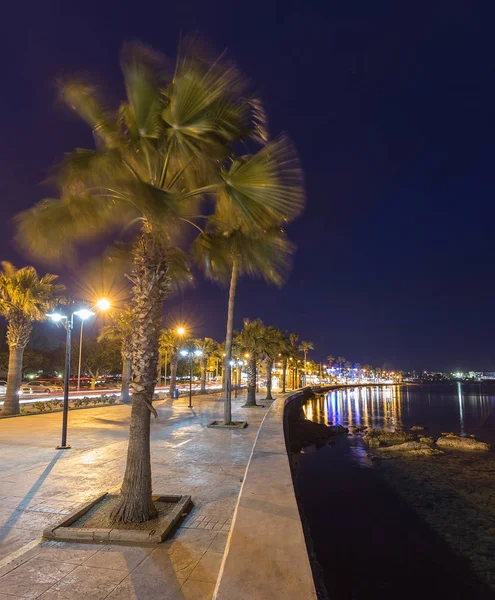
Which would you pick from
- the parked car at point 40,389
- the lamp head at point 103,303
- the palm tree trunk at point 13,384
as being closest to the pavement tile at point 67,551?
the lamp head at point 103,303

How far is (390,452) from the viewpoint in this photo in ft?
66.8

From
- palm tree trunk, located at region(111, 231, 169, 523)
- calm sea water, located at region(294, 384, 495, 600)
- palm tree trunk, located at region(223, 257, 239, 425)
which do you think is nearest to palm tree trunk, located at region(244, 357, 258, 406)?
palm tree trunk, located at region(223, 257, 239, 425)

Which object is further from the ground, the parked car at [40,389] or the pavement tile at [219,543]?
the pavement tile at [219,543]

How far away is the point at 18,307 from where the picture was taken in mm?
19172

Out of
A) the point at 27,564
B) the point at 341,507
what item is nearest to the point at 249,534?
the point at 27,564

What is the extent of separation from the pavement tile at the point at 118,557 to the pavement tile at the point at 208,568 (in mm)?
665

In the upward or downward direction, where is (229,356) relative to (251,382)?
upward

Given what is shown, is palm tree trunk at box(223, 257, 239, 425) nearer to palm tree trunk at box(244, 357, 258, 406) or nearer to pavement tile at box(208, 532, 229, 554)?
palm tree trunk at box(244, 357, 258, 406)

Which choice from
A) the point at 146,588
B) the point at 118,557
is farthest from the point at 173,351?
the point at 146,588

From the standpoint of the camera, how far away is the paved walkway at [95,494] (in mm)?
3818

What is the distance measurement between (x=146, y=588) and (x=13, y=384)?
1803 centimetres

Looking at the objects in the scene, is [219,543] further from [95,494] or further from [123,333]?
[123,333]

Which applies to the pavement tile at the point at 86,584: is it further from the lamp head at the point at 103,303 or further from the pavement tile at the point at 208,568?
the lamp head at the point at 103,303

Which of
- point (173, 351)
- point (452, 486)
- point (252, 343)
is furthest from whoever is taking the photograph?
point (173, 351)
